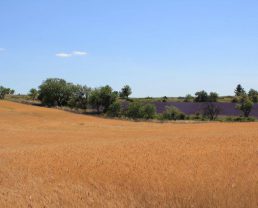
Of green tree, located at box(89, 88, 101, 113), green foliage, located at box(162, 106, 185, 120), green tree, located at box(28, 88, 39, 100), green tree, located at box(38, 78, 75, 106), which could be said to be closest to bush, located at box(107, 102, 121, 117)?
green tree, located at box(89, 88, 101, 113)

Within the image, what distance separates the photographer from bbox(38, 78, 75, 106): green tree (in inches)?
3403

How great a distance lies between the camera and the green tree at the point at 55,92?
86.4 m

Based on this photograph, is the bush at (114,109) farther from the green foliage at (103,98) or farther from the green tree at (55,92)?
the green tree at (55,92)

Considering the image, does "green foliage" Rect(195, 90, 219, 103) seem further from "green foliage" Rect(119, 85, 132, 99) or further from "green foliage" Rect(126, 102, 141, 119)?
"green foliage" Rect(126, 102, 141, 119)

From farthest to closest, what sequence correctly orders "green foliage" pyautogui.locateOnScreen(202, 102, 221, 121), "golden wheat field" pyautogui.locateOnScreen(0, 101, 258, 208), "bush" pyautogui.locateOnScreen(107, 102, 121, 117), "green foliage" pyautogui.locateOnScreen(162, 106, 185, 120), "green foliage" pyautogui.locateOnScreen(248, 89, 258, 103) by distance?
1. "green foliage" pyautogui.locateOnScreen(248, 89, 258, 103)
2. "green foliage" pyautogui.locateOnScreen(202, 102, 221, 121)
3. "green foliage" pyautogui.locateOnScreen(162, 106, 185, 120)
4. "bush" pyautogui.locateOnScreen(107, 102, 121, 117)
5. "golden wheat field" pyautogui.locateOnScreen(0, 101, 258, 208)

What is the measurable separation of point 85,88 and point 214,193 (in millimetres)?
74120

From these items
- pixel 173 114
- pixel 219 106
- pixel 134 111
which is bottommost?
pixel 173 114

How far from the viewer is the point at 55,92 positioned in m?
86.8

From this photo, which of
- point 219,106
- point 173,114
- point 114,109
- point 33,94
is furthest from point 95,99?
point 33,94

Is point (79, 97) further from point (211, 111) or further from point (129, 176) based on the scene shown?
point (129, 176)

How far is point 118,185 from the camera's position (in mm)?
15242

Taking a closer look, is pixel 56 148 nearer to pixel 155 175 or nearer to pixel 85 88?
pixel 155 175

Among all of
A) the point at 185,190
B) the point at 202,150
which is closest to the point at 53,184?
the point at 185,190

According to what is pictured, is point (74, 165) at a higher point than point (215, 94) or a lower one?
lower
